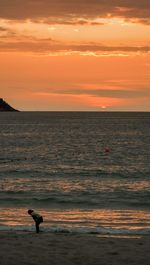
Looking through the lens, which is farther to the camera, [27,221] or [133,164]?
[133,164]

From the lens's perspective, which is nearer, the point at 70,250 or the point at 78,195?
the point at 70,250

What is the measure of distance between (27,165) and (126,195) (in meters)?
23.3

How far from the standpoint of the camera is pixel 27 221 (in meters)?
24.0

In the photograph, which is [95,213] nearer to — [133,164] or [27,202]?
[27,202]

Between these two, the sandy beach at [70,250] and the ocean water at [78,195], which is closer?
the sandy beach at [70,250]

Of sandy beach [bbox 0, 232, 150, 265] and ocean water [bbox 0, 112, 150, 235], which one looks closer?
sandy beach [bbox 0, 232, 150, 265]

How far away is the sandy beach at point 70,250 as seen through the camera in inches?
556

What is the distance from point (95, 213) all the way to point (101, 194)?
21.2 feet

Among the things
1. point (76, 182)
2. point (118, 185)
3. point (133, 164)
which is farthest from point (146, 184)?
point (133, 164)

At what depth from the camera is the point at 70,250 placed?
50.7 feet

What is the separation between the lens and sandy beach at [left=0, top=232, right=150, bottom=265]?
14.1 meters

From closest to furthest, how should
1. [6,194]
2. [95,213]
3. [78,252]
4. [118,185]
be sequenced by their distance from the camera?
[78,252] → [95,213] → [6,194] → [118,185]

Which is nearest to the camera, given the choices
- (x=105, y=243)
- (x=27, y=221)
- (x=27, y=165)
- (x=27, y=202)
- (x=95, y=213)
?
(x=105, y=243)

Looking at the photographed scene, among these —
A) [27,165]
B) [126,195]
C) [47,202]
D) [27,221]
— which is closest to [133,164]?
[27,165]
